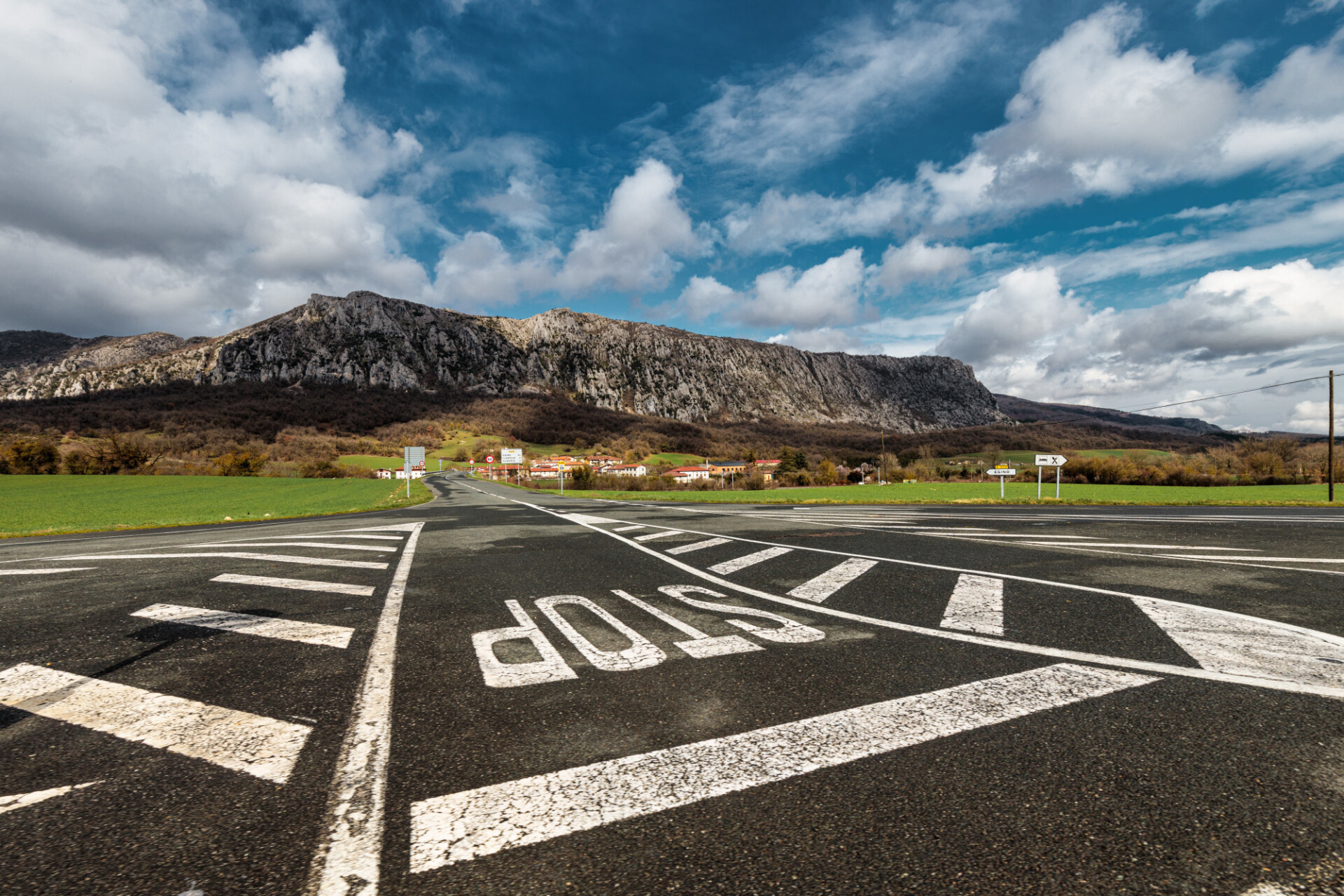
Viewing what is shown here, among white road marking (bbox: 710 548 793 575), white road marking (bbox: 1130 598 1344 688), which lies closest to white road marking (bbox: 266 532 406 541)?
white road marking (bbox: 710 548 793 575)

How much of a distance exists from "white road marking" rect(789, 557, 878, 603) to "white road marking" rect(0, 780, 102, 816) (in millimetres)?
5293

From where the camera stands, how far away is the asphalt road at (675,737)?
6.20 feet

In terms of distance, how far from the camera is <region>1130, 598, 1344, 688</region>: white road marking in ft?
11.8

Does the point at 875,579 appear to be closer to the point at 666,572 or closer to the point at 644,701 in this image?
the point at 666,572

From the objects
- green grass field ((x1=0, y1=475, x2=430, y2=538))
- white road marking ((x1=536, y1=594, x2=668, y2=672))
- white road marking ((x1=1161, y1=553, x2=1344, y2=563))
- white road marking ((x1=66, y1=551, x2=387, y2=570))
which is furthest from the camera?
green grass field ((x1=0, y1=475, x2=430, y2=538))

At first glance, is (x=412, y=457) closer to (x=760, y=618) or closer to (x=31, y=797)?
(x=760, y=618)

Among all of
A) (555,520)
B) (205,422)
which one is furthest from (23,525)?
(205,422)

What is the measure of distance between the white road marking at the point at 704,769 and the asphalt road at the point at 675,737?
15mm

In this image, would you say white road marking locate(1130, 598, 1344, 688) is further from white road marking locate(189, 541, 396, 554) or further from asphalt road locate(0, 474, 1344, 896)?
white road marking locate(189, 541, 396, 554)

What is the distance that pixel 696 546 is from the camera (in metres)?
10.0

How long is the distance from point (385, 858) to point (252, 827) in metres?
0.65

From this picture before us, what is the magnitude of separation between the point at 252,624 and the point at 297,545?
5766 mm

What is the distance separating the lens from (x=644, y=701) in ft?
10.8

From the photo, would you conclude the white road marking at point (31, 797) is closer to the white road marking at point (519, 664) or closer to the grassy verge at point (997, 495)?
the white road marking at point (519, 664)
